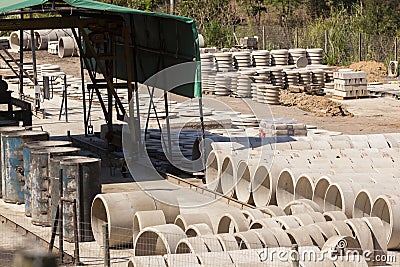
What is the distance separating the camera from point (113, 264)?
421 inches

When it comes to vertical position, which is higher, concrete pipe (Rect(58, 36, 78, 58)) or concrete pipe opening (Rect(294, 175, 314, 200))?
concrete pipe (Rect(58, 36, 78, 58))

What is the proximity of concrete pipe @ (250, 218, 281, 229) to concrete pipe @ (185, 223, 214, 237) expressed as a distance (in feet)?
1.97

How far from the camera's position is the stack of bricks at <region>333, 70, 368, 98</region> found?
98.9ft

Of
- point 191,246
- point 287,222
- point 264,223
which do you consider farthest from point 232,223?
point 191,246

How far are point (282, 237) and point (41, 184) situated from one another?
197 inches

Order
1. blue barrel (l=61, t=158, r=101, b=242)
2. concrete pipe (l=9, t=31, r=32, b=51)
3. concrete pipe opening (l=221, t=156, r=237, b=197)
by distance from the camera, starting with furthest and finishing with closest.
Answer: concrete pipe (l=9, t=31, r=32, b=51) → concrete pipe opening (l=221, t=156, r=237, b=197) → blue barrel (l=61, t=158, r=101, b=242)

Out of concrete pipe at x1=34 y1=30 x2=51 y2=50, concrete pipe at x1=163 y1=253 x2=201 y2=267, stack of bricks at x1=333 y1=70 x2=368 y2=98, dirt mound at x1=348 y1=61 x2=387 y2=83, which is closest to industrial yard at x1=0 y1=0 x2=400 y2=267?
concrete pipe at x1=163 y1=253 x2=201 y2=267

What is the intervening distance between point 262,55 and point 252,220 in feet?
81.4

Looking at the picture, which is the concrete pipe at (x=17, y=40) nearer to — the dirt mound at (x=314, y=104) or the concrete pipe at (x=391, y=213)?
the dirt mound at (x=314, y=104)

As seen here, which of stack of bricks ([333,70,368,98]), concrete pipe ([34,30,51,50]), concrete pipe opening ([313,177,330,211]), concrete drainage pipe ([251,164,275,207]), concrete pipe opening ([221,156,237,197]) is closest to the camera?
concrete pipe opening ([313,177,330,211])

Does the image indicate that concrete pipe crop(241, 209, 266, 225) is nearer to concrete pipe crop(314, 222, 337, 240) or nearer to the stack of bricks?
concrete pipe crop(314, 222, 337, 240)

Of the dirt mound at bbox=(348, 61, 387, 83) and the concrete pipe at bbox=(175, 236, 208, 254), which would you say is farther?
the dirt mound at bbox=(348, 61, 387, 83)

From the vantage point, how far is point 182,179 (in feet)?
52.9

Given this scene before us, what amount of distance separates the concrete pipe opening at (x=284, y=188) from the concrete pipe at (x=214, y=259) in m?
5.06
